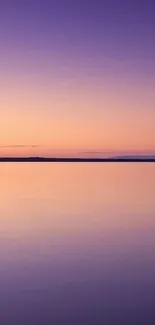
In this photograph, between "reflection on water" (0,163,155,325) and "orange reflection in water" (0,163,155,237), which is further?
"orange reflection in water" (0,163,155,237)

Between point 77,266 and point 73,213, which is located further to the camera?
point 73,213

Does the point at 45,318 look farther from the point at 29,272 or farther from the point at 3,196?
the point at 3,196

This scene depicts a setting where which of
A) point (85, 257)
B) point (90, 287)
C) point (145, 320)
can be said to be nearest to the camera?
point (145, 320)

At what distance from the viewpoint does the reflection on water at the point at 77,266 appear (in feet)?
16.0

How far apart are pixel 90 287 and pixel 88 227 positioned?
12.8 ft

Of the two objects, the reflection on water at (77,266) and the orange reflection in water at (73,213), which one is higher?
the orange reflection in water at (73,213)

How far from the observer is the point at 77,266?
6484 mm

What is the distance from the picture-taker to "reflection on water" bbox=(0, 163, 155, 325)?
16.0 ft

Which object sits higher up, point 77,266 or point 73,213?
point 73,213

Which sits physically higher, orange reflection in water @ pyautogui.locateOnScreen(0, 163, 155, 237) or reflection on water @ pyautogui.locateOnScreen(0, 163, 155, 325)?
orange reflection in water @ pyautogui.locateOnScreen(0, 163, 155, 237)

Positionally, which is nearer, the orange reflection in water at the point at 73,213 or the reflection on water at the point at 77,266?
the reflection on water at the point at 77,266

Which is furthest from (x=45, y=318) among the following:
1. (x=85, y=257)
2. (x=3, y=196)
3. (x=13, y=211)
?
(x=3, y=196)

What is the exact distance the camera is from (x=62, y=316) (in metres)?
4.73

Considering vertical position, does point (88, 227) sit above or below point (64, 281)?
above
